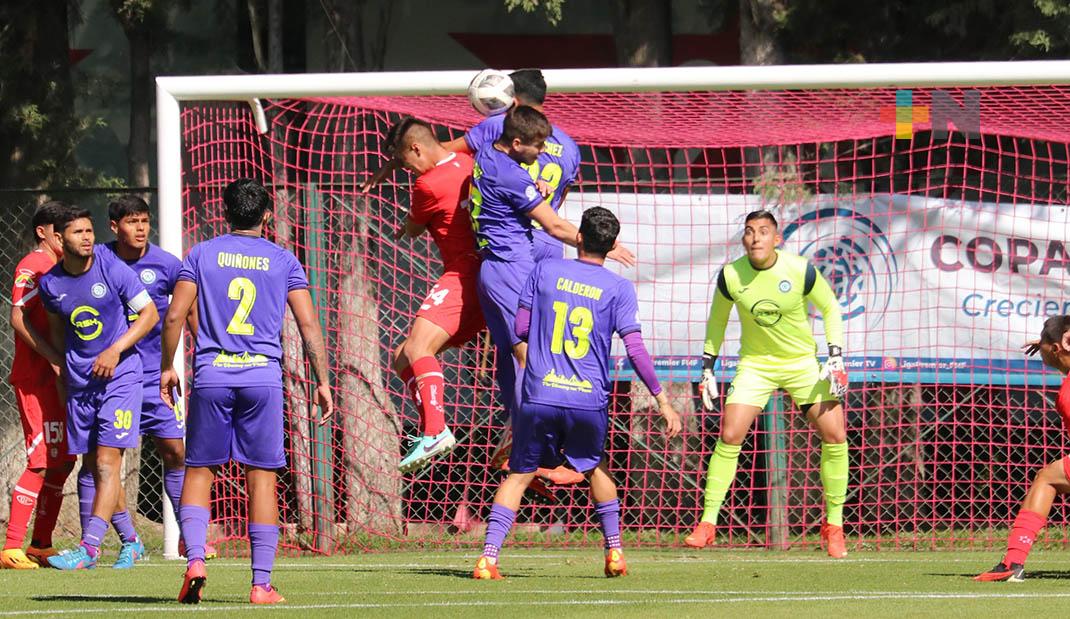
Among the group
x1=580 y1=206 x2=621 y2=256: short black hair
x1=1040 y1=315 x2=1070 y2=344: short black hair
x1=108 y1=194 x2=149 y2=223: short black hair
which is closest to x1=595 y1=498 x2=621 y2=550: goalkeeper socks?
x1=580 y1=206 x2=621 y2=256: short black hair

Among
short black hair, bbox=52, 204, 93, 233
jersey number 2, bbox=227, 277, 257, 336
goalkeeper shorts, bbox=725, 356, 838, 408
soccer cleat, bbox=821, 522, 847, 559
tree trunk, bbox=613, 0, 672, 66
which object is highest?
tree trunk, bbox=613, 0, 672, 66

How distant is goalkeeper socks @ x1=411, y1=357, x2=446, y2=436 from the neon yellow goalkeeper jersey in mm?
2188

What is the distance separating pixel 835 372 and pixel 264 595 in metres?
4.63

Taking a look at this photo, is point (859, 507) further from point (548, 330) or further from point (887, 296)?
point (548, 330)

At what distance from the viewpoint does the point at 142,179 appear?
1652 cm

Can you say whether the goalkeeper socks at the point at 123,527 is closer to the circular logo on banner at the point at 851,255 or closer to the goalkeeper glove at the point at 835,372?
the goalkeeper glove at the point at 835,372

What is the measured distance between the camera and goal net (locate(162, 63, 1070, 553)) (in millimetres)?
12062

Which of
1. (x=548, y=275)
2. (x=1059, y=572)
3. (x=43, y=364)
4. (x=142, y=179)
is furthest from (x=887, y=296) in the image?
(x=142, y=179)

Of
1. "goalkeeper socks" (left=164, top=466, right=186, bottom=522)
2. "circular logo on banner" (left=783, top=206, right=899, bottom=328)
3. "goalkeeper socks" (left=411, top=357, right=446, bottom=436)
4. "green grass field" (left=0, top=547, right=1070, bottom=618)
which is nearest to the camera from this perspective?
"green grass field" (left=0, top=547, right=1070, bottom=618)

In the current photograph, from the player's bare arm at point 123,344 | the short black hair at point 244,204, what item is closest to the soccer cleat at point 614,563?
the short black hair at point 244,204

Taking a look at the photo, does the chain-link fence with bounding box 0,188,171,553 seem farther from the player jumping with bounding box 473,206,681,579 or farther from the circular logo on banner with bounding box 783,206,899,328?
the player jumping with bounding box 473,206,681,579

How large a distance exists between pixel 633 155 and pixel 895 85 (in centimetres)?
304

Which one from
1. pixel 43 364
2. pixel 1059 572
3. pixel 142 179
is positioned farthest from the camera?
pixel 142 179

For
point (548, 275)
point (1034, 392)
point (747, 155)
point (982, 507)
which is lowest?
point (982, 507)
